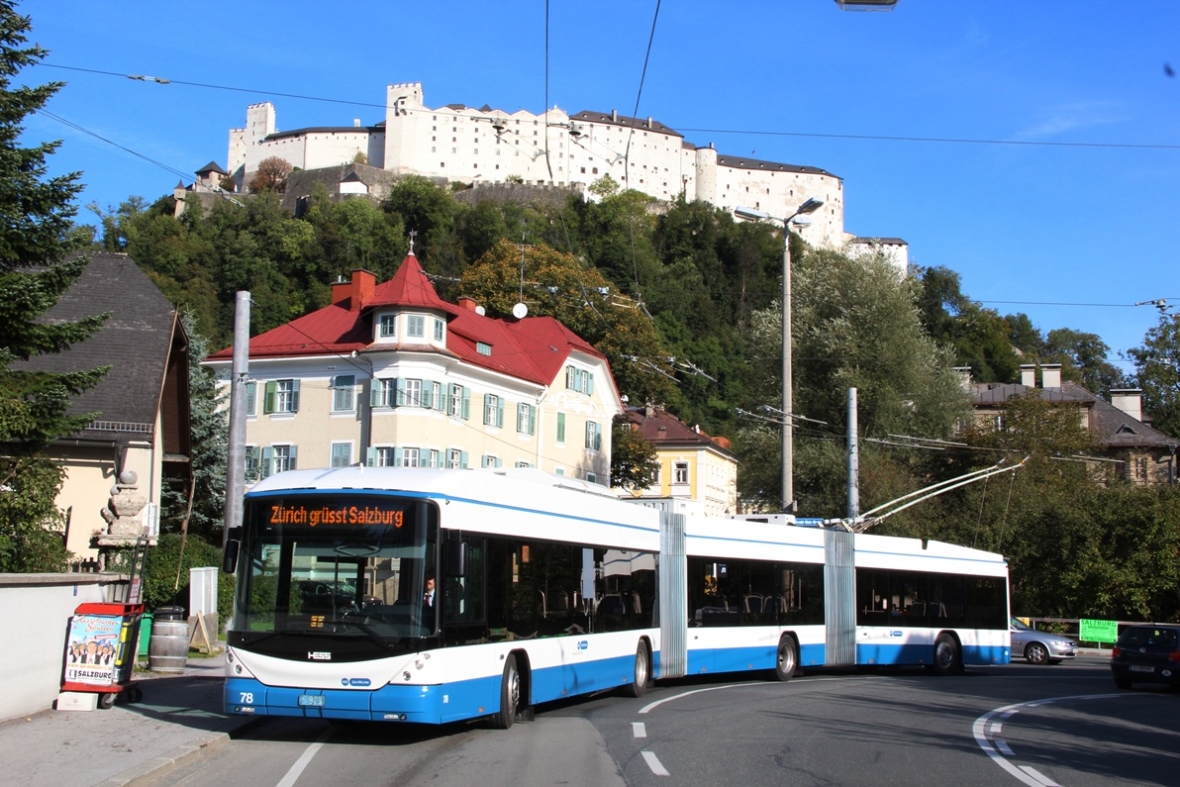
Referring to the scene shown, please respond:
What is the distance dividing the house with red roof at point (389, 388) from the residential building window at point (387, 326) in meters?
0.04

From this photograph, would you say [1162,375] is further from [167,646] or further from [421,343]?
[167,646]

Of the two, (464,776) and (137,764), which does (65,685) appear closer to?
(137,764)

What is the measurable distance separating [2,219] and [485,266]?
51.4 m

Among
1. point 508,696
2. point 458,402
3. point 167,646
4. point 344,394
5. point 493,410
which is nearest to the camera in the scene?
point 508,696

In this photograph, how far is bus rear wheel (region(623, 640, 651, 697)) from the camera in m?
17.9

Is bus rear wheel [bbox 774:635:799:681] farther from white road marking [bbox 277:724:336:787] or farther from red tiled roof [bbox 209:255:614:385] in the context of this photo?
red tiled roof [bbox 209:255:614:385]

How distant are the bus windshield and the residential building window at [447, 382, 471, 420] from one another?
35.0 meters

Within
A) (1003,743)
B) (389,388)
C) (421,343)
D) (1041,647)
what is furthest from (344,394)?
(1003,743)

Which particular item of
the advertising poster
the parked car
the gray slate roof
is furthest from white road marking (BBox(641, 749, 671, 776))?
the parked car

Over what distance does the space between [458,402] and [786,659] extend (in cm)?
2750

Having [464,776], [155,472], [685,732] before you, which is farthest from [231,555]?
[155,472]

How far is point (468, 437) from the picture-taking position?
4869 cm

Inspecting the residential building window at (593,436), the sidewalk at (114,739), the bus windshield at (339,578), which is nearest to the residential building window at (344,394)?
the residential building window at (593,436)

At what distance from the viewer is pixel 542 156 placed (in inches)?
6181
